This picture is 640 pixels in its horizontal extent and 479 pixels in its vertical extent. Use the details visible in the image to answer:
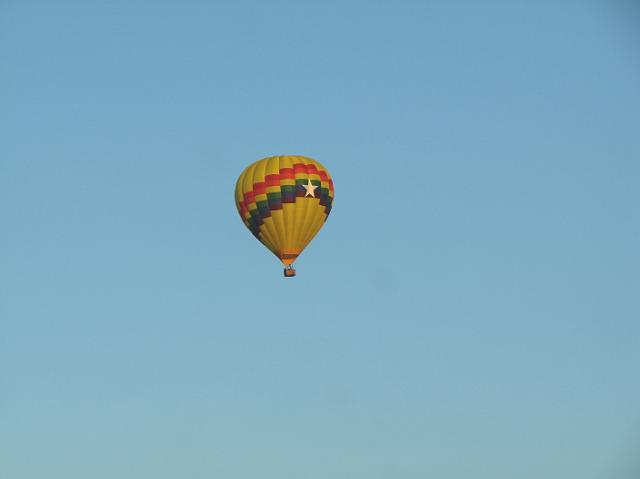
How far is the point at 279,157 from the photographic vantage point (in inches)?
5541

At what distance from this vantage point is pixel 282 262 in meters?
140

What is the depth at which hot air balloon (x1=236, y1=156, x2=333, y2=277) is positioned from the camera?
13912 centimetres

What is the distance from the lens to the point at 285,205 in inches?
5468

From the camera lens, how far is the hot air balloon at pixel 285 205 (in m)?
139

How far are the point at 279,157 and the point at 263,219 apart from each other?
4380 millimetres

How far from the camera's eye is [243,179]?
465 ft

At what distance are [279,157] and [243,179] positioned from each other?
301 centimetres

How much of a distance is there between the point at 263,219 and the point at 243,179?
359 cm

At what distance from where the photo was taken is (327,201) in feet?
463

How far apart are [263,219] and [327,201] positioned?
4609 mm
